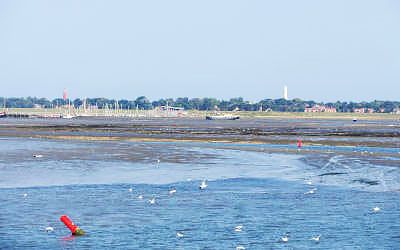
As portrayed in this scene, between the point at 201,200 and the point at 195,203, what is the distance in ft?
3.90

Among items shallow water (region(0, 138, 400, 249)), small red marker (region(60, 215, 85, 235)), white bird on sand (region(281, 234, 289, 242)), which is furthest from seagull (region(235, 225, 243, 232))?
small red marker (region(60, 215, 85, 235))

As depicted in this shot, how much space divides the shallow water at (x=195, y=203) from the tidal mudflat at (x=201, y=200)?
0.04m

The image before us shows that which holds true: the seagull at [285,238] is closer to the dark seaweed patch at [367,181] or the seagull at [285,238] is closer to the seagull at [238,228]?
the seagull at [238,228]

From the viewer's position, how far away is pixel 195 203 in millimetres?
37438

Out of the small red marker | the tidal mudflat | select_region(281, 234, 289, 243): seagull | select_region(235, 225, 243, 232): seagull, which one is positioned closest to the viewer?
select_region(281, 234, 289, 243): seagull

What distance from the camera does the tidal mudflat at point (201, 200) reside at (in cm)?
2873

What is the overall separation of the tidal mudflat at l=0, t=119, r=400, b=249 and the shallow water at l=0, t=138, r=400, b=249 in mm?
44

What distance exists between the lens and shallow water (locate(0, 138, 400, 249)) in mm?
28609

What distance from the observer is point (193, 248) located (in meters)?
27.0

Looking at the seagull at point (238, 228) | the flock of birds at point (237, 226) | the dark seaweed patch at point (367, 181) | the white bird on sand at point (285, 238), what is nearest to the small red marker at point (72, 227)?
the flock of birds at point (237, 226)

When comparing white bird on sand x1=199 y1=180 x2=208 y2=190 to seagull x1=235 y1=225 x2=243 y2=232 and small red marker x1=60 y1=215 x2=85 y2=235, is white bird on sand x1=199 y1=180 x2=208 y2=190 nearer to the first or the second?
Result: seagull x1=235 y1=225 x2=243 y2=232

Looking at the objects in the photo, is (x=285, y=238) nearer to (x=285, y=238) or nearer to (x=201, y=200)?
(x=285, y=238)

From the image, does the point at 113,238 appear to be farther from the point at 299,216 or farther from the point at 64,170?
the point at 64,170

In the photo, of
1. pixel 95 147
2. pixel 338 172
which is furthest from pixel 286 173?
pixel 95 147
